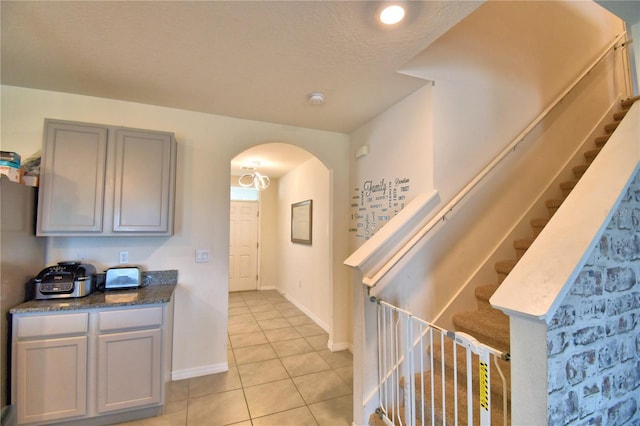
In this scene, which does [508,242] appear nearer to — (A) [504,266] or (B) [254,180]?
(A) [504,266]

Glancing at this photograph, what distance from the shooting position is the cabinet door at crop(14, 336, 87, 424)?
1881mm

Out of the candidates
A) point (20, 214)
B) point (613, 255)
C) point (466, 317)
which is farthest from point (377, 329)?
point (20, 214)

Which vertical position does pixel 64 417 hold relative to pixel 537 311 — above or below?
below

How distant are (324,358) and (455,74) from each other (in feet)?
9.86

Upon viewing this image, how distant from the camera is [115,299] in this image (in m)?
2.14

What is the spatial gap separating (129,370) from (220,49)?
91.9 inches

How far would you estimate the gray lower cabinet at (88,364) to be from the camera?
1.89m

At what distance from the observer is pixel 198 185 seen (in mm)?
2814

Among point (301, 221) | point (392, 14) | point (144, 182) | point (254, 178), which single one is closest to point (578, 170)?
point (392, 14)

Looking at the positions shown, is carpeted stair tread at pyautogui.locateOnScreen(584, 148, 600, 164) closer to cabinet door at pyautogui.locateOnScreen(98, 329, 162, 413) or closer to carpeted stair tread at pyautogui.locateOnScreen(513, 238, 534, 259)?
carpeted stair tread at pyautogui.locateOnScreen(513, 238, 534, 259)

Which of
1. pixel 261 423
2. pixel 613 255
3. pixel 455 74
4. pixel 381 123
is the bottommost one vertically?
pixel 261 423

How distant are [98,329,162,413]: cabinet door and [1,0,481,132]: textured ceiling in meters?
1.94

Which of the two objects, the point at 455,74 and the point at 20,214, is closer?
the point at 20,214

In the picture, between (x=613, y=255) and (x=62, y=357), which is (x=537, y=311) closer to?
(x=613, y=255)
